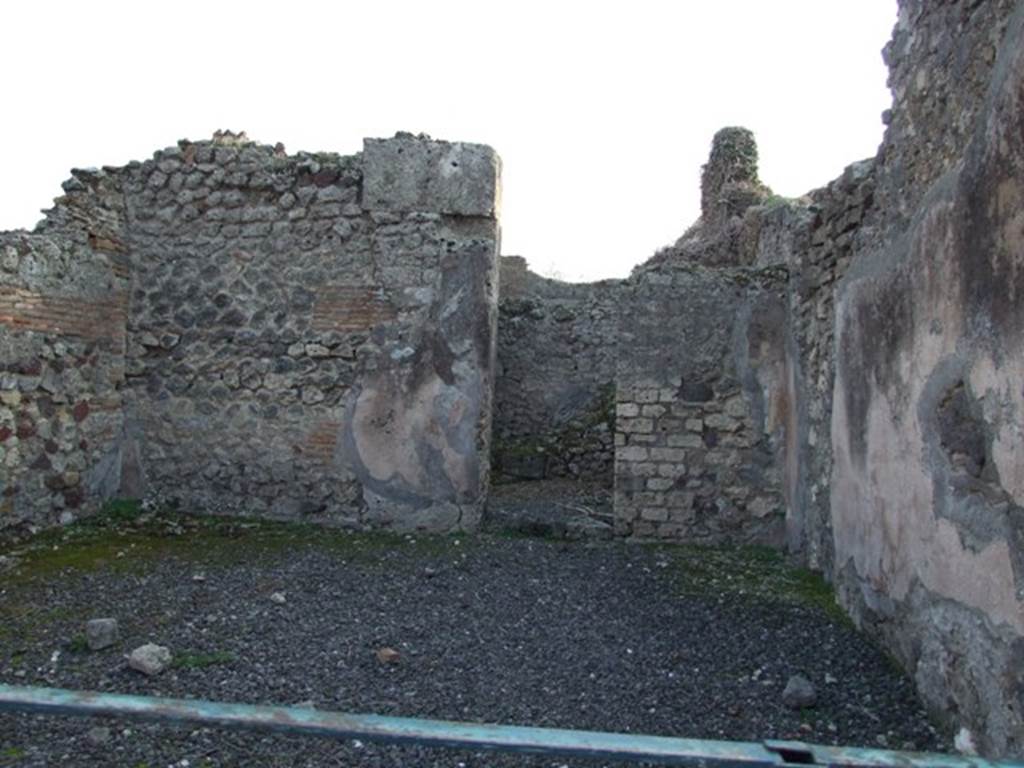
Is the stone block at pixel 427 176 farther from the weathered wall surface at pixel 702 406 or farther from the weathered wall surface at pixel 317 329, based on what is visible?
the weathered wall surface at pixel 702 406

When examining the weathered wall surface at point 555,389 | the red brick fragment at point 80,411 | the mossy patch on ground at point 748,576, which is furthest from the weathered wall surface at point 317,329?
the weathered wall surface at point 555,389

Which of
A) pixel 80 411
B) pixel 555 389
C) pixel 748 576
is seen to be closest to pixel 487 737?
pixel 748 576

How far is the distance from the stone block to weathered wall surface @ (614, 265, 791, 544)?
4.81 feet

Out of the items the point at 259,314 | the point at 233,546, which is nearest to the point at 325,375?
the point at 259,314

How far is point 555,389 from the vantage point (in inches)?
395

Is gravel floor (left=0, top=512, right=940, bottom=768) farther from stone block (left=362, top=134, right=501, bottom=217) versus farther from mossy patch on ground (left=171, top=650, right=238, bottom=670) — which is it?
stone block (left=362, top=134, right=501, bottom=217)

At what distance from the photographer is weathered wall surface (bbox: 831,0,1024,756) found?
2582mm

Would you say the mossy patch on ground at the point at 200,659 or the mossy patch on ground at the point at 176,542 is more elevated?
the mossy patch on ground at the point at 176,542

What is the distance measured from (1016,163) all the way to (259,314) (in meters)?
5.38

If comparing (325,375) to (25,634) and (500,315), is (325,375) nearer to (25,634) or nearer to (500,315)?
(25,634)

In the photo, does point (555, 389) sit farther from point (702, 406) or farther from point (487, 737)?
point (487, 737)

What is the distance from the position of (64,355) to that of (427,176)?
9.77ft

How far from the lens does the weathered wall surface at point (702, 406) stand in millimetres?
6316

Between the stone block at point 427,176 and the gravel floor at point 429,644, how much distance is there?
261 centimetres
